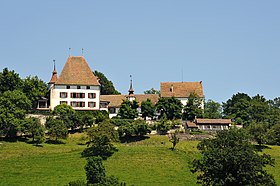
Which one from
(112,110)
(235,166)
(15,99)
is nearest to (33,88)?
(15,99)

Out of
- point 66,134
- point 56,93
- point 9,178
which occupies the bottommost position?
point 9,178

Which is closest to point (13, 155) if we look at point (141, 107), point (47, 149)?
point (47, 149)

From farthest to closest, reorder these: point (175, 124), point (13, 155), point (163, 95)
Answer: point (163, 95) < point (175, 124) < point (13, 155)

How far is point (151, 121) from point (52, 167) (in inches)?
1262

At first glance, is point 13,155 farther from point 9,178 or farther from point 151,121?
point 151,121

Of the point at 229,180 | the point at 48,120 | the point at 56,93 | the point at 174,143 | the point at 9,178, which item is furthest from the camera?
the point at 56,93

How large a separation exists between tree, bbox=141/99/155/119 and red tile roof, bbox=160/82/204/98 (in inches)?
289

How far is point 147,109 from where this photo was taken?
98.5m

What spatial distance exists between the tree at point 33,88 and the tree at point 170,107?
2172 cm

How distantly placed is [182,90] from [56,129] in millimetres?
35286

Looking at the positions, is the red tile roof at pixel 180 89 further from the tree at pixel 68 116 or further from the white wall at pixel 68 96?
the tree at pixel 68 116

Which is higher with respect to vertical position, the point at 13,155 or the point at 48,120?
the point at 48,120

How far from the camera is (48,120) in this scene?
82312mm

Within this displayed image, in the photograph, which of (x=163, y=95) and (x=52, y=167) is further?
(x=163, y=95)
